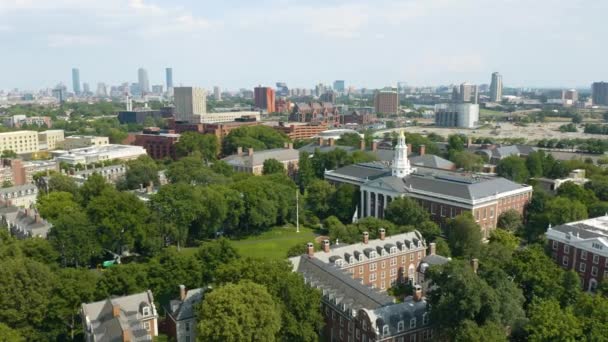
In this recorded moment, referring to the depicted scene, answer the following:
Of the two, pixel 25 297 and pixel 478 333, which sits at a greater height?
pixel 478 333

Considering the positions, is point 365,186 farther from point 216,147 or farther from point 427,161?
point 216,147

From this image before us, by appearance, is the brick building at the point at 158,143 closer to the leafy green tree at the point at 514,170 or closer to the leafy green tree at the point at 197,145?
the leafy green tree at the point at 197,145

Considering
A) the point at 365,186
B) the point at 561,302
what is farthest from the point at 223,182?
the point at 561,302

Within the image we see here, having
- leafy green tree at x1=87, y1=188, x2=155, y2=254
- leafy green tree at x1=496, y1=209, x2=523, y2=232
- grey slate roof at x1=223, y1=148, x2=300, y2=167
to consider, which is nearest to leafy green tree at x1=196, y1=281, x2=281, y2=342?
leafy green tree at x1=87, y1=188, x2=155, y2=254

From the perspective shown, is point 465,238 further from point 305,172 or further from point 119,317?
point 305,172

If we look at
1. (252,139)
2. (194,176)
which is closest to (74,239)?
(194,176)

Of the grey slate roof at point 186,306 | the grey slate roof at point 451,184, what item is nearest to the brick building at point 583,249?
the grey slate roof at point 451,184
